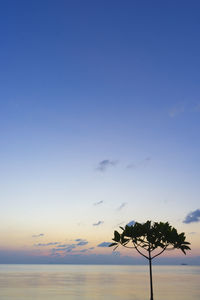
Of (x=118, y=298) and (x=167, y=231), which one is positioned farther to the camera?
(x=118, y=298)

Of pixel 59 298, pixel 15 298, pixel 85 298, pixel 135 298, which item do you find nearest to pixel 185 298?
pixel 135 298

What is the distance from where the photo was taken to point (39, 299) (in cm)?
5334

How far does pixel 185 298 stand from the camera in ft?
185

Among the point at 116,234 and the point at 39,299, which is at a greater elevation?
the point at 116,234

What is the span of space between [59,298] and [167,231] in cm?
3621

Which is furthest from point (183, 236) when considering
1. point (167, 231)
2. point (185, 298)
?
point (185, 298)

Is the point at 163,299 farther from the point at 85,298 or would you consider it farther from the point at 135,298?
the point at 85,298

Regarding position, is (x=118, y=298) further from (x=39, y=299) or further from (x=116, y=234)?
(x=116, y=234)

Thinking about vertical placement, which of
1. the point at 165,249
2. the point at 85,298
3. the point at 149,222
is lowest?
the point at 85,298

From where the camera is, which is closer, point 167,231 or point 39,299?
point 167,231

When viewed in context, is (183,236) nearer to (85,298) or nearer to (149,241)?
(149,241)

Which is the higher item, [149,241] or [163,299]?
[149,241]

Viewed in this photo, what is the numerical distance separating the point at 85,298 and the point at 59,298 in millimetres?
4755

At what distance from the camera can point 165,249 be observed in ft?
95.2
